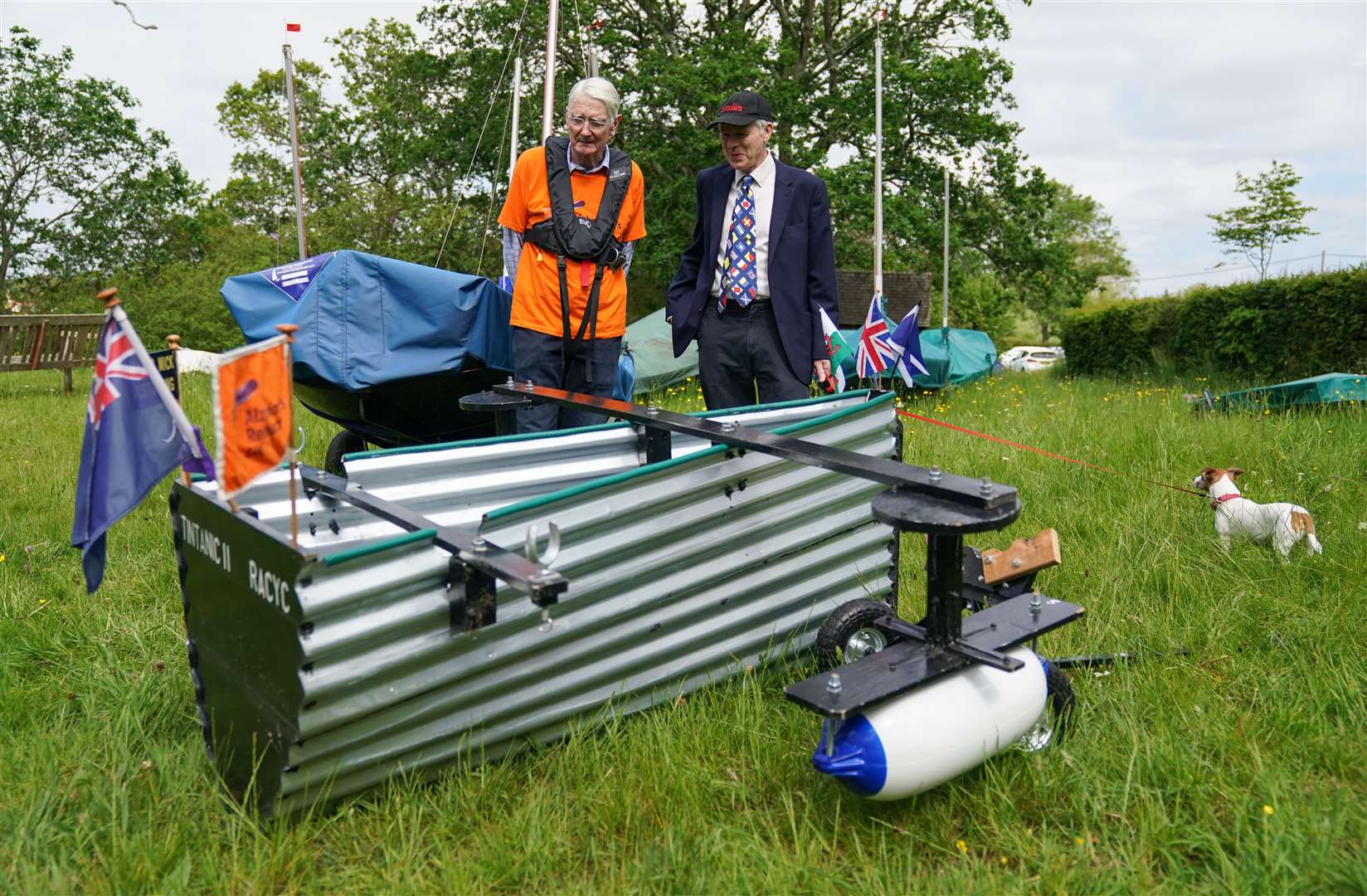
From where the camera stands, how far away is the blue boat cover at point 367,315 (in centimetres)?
453

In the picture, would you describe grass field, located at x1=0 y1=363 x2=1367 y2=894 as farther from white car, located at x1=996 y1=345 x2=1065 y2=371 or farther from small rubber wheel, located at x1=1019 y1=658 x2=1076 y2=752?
white car, located at x1=996 y1=345 x2=1065 y2=371

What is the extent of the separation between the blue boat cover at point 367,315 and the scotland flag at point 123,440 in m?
2.15

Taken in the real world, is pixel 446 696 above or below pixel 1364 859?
above

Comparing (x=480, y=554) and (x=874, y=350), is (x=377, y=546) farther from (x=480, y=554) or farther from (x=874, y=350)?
(x=874, y=350)

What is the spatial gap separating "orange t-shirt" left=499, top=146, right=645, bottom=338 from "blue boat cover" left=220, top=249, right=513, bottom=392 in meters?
0.37

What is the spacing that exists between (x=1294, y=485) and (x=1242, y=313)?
416 inches

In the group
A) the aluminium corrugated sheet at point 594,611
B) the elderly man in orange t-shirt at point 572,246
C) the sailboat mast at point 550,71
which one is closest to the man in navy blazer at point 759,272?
the elderly man in orange t-shirt at point 572,246

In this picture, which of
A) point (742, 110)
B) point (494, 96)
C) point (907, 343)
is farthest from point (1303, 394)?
point (494, 96)

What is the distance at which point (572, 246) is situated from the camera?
14.0 feet

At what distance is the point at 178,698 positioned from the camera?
9.96ft

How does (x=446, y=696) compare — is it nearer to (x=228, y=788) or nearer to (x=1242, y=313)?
(x=228, y=788)

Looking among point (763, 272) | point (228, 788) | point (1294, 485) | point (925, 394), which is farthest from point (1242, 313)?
point (228, 788)

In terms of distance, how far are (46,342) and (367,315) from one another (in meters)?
9.99

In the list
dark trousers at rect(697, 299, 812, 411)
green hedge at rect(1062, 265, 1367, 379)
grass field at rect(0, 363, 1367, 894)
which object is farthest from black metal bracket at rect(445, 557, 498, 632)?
green hedge at rect(1062, 265, 1367, 379)
